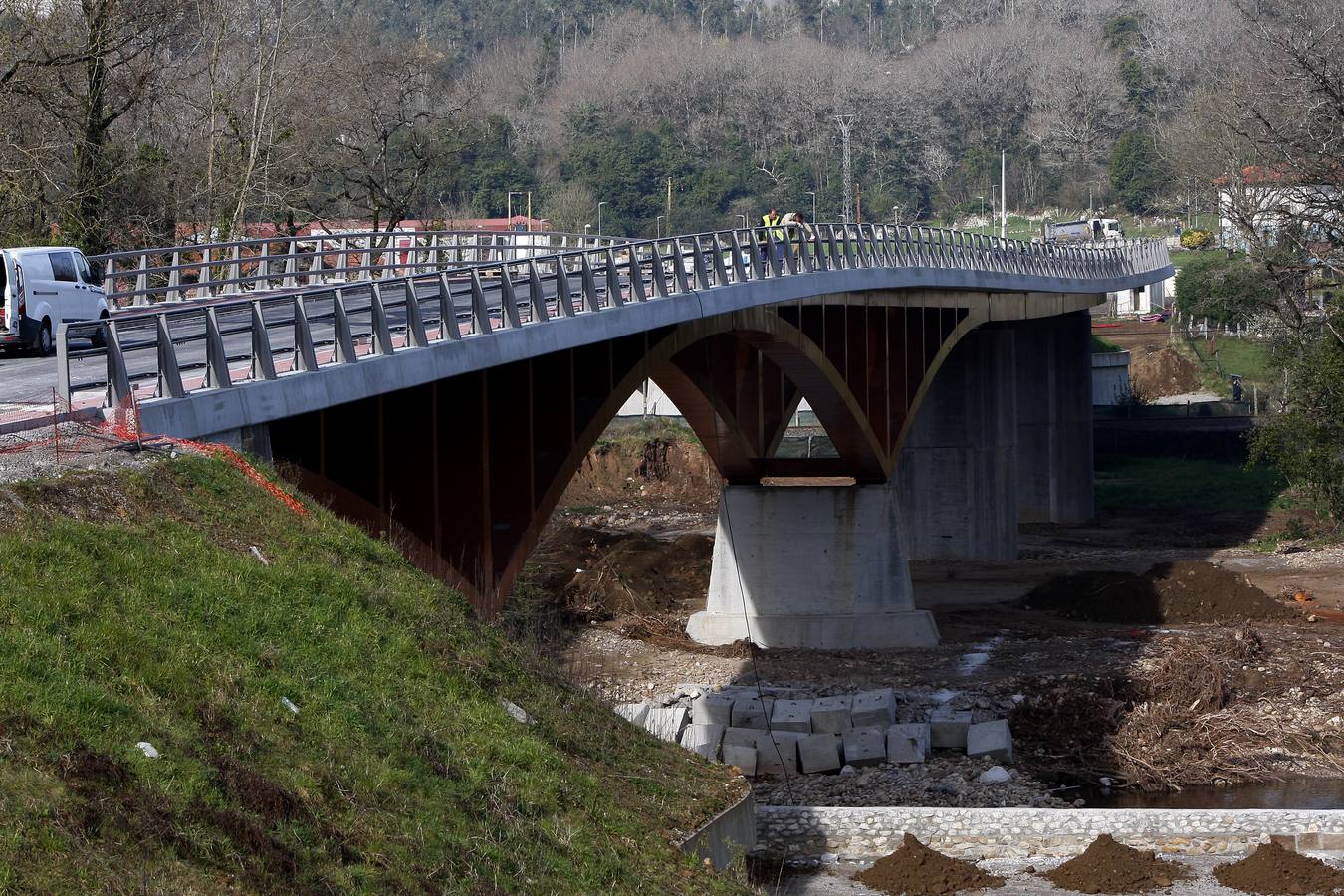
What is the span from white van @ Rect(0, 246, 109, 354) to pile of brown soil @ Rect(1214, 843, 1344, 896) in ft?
49.5

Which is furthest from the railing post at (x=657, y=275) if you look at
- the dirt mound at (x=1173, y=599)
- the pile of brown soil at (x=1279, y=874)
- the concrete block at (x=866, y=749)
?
the dirt mound at (x=1173, y=599)

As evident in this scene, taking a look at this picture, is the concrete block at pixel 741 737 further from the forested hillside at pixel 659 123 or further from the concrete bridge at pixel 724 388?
the forested hillside at pixel 659 123

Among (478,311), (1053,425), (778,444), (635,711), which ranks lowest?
(635,711)

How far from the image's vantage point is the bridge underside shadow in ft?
63.0

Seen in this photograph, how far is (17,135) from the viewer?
134ft

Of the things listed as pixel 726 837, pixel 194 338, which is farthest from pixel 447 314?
pixel 726 837

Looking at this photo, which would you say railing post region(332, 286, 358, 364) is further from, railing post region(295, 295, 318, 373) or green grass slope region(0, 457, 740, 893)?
green grass slope region(0, 457, 740, 893)

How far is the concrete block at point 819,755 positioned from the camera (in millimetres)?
27031

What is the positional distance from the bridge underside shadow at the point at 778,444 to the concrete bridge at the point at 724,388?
0.16 ft

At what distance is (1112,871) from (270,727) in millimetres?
11956

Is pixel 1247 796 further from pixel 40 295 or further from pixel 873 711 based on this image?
pixel 40 295

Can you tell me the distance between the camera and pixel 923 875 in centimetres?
1953

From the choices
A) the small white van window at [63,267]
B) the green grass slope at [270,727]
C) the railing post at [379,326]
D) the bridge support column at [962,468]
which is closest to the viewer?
the green grass slope at [270,727]

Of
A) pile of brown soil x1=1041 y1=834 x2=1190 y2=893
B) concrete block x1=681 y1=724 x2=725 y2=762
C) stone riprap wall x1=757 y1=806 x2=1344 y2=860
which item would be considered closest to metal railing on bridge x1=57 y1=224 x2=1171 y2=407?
concrete block x1=681 y1=724 x2=725 y2=762
